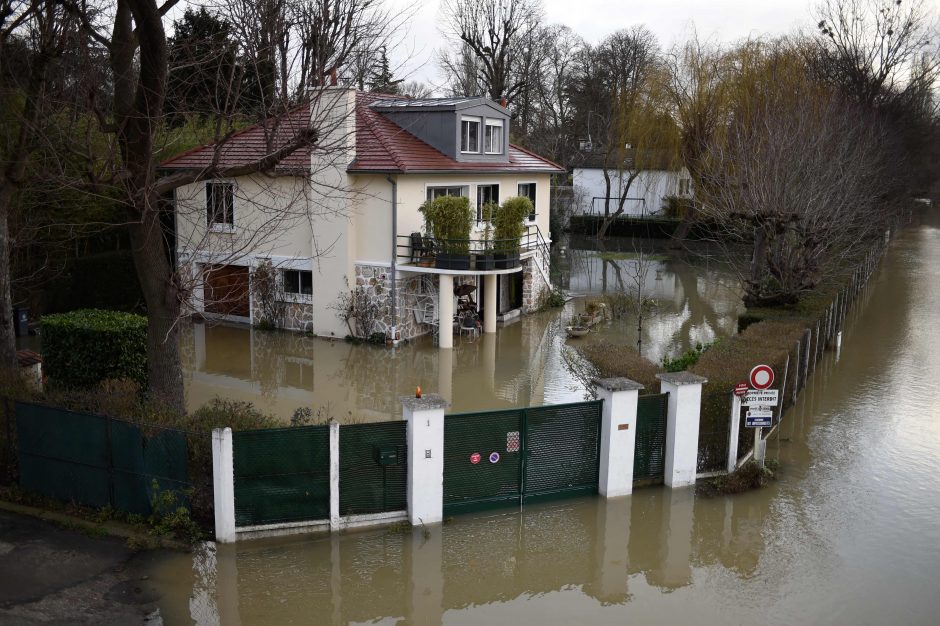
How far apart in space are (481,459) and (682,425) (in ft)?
10.1

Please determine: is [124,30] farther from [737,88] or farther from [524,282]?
[737,88]

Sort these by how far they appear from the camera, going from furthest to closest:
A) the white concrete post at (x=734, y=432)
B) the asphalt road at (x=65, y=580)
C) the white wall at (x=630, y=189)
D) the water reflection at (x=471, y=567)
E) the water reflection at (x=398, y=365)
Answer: the white wall at (x=630, y=189), the water reflection at (x=398, y=365), the white concrete post at (x=734, y=432), the water reflection at (x=471, y=567), the asphalt road at (x=65, y=580)

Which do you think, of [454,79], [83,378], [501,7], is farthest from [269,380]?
[454,79]

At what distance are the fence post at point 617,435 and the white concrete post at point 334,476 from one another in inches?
148

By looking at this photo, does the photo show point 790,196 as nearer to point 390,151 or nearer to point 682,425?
point 390,151

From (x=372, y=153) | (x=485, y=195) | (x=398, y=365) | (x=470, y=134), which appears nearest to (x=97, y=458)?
(x=398, y=365)

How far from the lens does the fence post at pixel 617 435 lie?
11117mm

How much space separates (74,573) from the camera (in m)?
8.80

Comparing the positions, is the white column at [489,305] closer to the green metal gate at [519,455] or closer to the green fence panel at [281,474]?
the green metal gate at [519,455]

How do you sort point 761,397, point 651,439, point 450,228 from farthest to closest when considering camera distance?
point 450,228, point 761,397, point 651,439

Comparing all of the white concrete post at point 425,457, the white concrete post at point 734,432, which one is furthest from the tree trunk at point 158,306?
the white concrete post at point 734,432

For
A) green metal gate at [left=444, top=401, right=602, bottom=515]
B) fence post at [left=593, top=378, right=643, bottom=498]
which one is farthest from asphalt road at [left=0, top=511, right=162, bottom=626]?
fence post at [left=593, top=378, right=643, bottom=498]

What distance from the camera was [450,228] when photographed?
20469 millimetres

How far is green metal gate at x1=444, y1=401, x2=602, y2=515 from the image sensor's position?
1048 cm
